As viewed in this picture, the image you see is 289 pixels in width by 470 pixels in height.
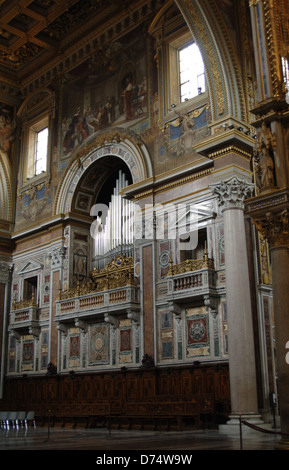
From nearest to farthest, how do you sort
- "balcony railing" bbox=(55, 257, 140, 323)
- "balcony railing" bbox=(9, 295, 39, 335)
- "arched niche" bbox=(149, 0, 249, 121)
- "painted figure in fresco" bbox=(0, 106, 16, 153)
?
"arched niche" bbox=(149, 0, 249, 121) < "balcony railing" bbox=(55, 257, 140, 323) < "balcony railing" bbox=(9, 295, 39, 335) < "painted figure in fresco" bbox=(0, 106, 16, 153)

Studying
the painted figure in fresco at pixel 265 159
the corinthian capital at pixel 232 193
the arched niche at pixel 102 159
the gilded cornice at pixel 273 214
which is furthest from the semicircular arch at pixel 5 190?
the gilded cornice at pixel 273 214

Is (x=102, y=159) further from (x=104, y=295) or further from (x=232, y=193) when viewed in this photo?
(x=232, y=193)

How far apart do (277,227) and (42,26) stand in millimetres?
16319

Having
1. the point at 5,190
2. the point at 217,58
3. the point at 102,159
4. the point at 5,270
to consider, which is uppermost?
the point at 217,58

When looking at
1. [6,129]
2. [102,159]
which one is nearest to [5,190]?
[6,129]

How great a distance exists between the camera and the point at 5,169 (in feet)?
85.8

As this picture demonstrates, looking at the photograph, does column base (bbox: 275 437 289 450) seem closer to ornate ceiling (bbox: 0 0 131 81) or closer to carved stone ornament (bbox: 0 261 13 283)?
ornate ceiling (bbox: 0 0 131 81)

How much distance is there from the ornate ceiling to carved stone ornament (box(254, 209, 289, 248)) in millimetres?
13747

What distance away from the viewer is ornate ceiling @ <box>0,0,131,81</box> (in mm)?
22156

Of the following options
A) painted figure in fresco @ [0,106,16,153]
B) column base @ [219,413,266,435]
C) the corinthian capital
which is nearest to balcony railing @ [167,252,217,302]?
the corinthian capital

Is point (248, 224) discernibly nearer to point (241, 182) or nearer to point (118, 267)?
point (241, 182)

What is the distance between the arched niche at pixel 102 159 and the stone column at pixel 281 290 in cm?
879

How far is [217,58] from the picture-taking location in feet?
56.5
